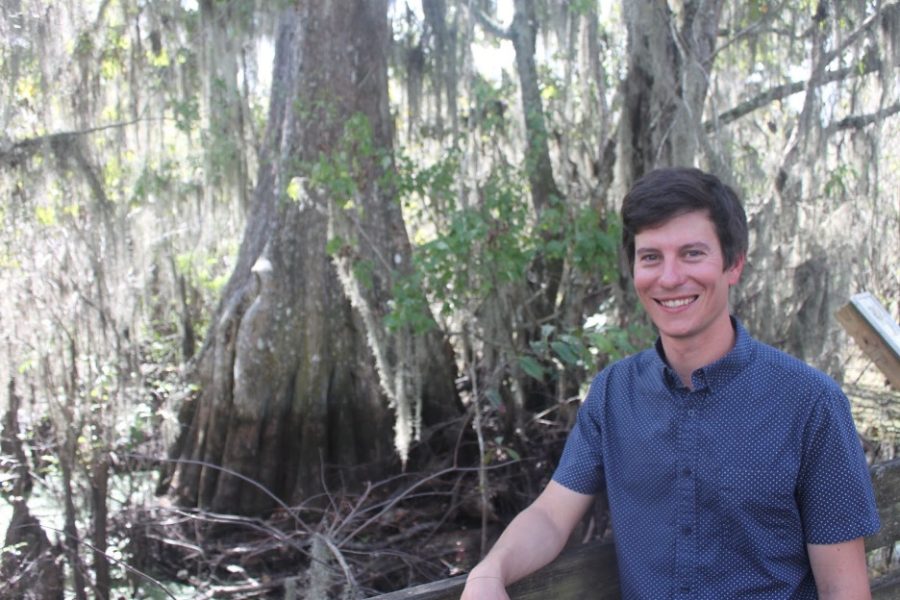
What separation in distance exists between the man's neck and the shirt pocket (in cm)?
23

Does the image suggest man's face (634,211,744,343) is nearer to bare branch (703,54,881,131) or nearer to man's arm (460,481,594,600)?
man's arm (460,481,594,600)

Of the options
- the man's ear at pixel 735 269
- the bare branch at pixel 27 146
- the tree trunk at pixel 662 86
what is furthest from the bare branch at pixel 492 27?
the man's ear at pixel 735 269

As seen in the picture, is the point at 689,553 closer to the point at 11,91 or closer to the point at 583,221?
the point at 583,221

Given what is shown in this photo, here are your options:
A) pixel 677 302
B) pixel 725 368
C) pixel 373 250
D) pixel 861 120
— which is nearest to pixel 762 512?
pixel 725 368

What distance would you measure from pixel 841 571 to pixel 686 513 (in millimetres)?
300

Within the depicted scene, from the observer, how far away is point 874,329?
256cm

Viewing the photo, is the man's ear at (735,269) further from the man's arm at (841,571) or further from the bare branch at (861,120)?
the bare branch at (861,120)

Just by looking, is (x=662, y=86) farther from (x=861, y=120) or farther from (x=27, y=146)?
(x=27, y=146)

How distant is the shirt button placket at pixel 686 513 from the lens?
177cm

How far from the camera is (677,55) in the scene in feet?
18.8

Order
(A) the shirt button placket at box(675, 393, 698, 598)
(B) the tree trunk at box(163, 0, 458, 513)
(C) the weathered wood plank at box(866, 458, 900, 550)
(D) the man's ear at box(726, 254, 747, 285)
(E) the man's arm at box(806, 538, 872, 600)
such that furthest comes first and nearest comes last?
(B) the tree trunk at box(163, 0, 458, 513), (C) the weathered wood plank at box(866, 458, 900, 550), (D) the man's ear at box(726, 254, 747, 285), (A) the shirt button placket at box(675, 393, 698, 598), (E) the man's arm at box(806, 538, 872, 600)

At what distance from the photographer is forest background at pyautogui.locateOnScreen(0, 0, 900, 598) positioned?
5.59 m

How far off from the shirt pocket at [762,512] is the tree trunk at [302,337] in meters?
5.50

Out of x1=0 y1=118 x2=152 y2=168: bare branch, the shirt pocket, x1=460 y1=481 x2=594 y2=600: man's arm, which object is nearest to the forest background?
x1=0 y1=118 x2=152 y2=168: bare branch
